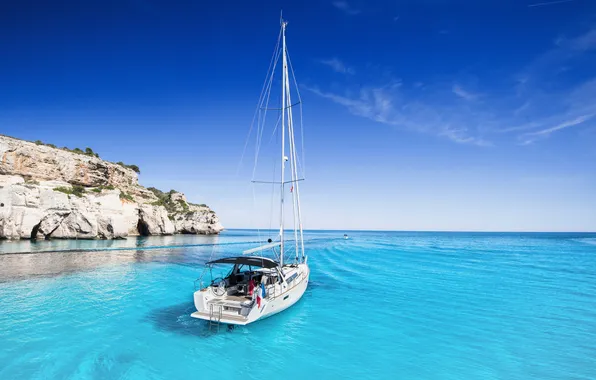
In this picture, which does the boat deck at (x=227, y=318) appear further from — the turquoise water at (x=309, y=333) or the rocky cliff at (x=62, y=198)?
the rocky cliff at (x=62, y=198)

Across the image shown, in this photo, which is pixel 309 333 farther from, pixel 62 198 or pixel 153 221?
pixel 153 221

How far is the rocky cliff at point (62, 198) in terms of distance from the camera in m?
44.0

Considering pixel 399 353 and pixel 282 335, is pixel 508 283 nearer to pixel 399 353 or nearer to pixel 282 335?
pixel 399 353

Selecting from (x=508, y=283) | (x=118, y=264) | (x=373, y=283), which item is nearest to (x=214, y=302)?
(x=373, y=283)

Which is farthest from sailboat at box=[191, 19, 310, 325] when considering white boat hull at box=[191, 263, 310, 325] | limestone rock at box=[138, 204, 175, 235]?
limestone rock at box=[138, 204, 175, 235]

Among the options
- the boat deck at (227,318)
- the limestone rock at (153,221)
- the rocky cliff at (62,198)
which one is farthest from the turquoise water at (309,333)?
the limestone rock at (153,221)

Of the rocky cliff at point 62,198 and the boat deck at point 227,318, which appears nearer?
the boat deck at point 227,318

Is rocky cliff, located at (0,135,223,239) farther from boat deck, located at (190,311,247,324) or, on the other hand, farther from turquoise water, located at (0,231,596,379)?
boat deck, located at (190,311,247,324)

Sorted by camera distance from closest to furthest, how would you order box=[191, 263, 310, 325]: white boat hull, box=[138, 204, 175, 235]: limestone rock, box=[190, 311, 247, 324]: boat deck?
box=[190, 311, 247, 324]: boat deck, box=[191, 263, 310, 325]: white boat hull, box=[138, 204, 175, 235]: limestone rock

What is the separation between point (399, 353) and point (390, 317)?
176 inches

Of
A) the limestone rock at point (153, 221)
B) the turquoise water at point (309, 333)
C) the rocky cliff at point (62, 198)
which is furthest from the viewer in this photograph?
the limestone rock at point (153, 221)

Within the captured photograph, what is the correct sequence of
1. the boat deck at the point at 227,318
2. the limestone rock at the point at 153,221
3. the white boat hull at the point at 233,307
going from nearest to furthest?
the boat deck at the point at 227,318, the white boat hull at the point at 233,307, the limestone rock at the point at 153,221

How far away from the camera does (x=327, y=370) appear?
9.79 metres

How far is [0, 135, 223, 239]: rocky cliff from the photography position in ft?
144
